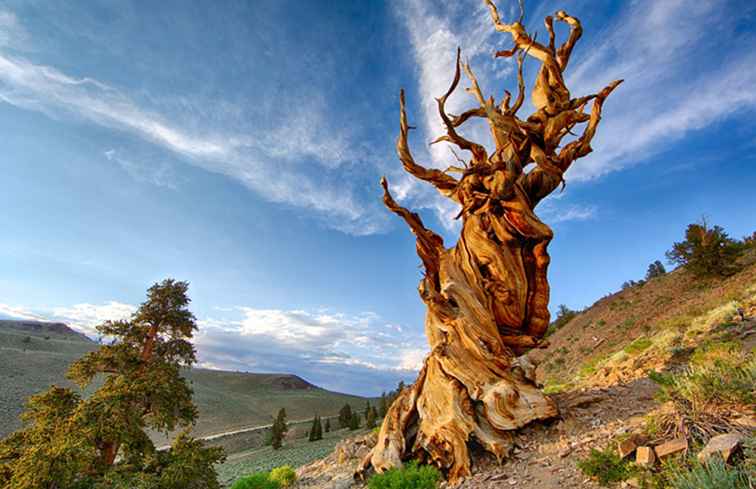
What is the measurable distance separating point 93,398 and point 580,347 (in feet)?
80.8

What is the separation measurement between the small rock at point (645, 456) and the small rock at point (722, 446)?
0.51m

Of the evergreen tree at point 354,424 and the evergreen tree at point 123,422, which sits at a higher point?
the evergreen tree at point 123,422

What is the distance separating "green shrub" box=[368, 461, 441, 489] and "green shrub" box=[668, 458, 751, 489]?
3443mm

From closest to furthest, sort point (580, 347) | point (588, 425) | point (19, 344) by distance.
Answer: point (588, 425), point (580, 347), point (19, 344)

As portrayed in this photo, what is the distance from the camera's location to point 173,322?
10.7 m

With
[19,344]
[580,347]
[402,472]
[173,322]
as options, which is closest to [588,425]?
[402,472]

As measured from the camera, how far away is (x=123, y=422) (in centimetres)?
845

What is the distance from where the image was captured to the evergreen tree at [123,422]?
7.72 meters

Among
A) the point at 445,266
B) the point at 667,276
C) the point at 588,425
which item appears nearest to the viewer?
the point at 588,425

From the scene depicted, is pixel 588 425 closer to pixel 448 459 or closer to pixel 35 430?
pixel 448 459

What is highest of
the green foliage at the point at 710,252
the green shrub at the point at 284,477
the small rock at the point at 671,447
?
the green foliage at the point at 710,252

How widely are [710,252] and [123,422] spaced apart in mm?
26511

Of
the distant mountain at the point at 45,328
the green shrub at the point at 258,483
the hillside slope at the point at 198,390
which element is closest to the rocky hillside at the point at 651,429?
the green shrub at the point at 258,483

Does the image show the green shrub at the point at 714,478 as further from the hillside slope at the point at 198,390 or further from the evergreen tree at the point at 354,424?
the hillside slope at the point at 198,390
